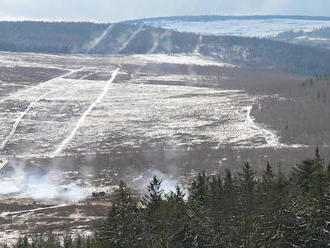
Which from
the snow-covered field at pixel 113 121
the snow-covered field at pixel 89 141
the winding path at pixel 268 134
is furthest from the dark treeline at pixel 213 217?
the snow-covered field at pixel 113 121

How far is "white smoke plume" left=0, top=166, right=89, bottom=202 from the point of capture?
88438mm

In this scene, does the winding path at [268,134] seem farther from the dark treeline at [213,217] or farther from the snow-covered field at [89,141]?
the dark treeline at [213,217]

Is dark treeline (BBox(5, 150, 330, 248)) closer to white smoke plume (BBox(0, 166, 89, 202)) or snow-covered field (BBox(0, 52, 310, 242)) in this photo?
snow-covered field (BBox(0, 52, 310, 242))

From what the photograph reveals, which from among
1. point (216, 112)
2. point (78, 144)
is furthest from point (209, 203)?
point (216, 112)

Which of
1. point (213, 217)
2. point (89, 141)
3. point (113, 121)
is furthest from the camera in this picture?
point (113, 121)

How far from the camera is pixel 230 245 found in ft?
102

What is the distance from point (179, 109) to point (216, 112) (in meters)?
11.1

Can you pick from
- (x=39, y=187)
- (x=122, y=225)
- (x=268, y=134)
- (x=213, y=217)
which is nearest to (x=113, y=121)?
(x=268, y=134)

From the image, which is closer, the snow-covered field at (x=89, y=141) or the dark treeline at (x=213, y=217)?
the dark treeline at (x=213, y=217)

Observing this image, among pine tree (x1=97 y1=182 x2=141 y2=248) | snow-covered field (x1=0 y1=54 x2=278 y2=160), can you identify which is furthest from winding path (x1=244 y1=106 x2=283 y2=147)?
pine tree (x1=97 y1=182 x2=141 y2=248)

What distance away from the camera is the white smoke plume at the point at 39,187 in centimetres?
8844

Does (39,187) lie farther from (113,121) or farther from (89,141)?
(113,121)

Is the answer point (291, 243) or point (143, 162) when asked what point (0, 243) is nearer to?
point (291, 243)

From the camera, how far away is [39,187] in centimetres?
9512
